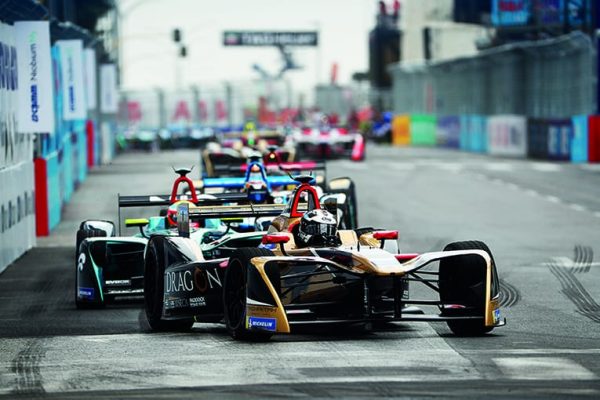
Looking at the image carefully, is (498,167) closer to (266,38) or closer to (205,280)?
(205,280)

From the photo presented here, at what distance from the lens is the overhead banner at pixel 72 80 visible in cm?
3183

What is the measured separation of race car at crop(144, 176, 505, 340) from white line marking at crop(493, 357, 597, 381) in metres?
1.36

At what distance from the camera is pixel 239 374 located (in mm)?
10102

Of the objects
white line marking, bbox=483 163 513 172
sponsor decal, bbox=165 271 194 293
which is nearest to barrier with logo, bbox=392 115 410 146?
white line marking, bbox=483 163 513 172

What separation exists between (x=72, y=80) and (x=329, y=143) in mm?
23399

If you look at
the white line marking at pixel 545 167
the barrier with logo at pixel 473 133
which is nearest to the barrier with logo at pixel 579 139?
the white line marking at pixel 545 167

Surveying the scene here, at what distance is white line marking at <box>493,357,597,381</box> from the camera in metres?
9.84

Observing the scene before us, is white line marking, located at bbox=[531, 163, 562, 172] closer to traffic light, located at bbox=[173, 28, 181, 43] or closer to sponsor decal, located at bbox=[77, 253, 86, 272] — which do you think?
sponsor decal, located at bbox=[77, 253, 86, 272]

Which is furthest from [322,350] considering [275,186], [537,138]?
[537,138]

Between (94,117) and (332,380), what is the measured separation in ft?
163

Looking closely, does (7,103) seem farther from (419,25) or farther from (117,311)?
(419,25)

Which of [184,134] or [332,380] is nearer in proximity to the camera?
[332,380]

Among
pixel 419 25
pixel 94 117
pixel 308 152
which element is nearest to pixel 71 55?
pixel 308 152

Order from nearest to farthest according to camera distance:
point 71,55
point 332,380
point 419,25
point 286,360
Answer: point 332,380 < point 286,360 < point 71,55 < point 419,25
